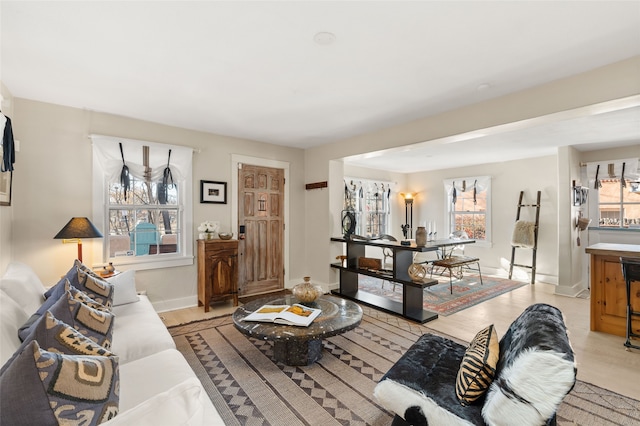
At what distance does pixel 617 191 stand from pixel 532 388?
597 cm

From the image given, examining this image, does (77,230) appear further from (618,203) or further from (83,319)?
(618,203)

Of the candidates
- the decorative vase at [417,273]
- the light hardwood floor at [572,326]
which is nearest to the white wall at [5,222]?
the light hardwood floor at [572,326]

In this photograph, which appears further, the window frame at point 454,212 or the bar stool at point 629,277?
the window frame at point 454,212

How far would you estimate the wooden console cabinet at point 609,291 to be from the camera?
3.17 metres

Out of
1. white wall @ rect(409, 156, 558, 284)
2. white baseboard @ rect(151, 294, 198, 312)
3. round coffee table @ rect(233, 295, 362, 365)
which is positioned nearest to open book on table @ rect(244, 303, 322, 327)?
round coffee table @ rect(233, 295, 362, 365)

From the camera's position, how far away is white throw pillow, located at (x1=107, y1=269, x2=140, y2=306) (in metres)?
2.66

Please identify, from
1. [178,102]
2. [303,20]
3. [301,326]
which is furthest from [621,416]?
[178,102]

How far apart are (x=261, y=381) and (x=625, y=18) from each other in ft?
11.4

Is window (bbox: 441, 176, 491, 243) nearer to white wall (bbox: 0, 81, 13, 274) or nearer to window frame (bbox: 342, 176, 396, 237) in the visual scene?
window frame (bbox: 342, 176, 396, 237)

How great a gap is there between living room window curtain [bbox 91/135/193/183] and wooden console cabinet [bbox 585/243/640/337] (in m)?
5.19

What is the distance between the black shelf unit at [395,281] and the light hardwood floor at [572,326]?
0.93ft

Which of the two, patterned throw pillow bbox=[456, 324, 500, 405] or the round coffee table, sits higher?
patterned throw pillow bbox=[456, 324, 500, 405]

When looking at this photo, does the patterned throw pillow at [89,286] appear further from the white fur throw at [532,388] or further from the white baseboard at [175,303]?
the white fur throw at [532,388]

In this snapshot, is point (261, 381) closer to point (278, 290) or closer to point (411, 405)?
point (411, 405)
